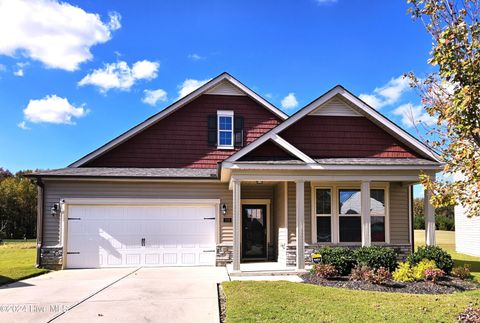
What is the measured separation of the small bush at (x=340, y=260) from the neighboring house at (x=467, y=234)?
1103cm

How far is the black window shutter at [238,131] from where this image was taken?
15.5 m

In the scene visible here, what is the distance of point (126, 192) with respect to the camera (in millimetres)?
13773

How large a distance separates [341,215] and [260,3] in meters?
7.40

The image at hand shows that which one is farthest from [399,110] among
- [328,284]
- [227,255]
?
[227,255]

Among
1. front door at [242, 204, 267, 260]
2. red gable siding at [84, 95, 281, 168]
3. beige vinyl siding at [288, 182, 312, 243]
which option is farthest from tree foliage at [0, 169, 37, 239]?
beige vinyl siding at [288, 182, 312, 243]

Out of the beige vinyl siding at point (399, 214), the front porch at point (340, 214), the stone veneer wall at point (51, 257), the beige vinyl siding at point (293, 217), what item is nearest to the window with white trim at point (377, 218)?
the front porch at point (340, 214)

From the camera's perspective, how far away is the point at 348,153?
13.0 metres

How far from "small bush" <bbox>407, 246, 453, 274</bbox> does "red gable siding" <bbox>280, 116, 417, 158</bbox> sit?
A: 128 inches

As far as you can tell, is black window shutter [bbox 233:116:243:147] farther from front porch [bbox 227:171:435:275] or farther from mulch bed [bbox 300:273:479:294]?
mulch bed [bbox 300:273:479:294]

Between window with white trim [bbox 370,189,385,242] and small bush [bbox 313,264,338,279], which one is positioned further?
window with white trim [bbox 370,189,385,242]

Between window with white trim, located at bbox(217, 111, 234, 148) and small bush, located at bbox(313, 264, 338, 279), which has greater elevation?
window with white trim, located at bbox(217, 111, 234, 148)

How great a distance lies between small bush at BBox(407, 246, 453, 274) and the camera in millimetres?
10875

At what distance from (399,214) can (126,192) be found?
9.37 meters

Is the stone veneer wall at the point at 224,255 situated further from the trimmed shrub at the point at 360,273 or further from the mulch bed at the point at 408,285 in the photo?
the trimmed shrub at the point at 360,273
